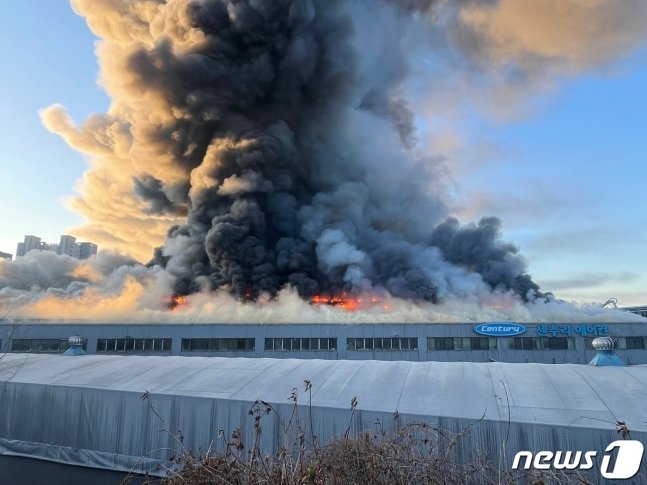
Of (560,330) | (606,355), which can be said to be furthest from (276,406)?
(560,330)

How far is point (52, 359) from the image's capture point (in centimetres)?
1870

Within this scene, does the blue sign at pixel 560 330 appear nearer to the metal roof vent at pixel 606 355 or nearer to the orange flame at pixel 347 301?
the orange flame at pixel 347 301

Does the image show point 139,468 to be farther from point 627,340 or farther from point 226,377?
point 627,340

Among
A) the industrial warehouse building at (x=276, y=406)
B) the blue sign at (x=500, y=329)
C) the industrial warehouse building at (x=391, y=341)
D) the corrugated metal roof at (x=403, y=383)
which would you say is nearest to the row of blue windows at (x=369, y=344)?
the industrial warehouse building at (x=391, y=341)

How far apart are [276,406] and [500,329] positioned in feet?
82.0

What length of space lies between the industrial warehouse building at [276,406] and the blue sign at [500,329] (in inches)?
721

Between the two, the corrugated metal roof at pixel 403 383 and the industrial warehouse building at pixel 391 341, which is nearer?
the corrugated metal roof at pixel 403 383

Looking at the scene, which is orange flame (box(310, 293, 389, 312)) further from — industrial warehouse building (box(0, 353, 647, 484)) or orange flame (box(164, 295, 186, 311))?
industrial warehouse building (box(0, 353, 647, 484))

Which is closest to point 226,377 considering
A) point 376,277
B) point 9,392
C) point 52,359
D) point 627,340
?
point 9,392

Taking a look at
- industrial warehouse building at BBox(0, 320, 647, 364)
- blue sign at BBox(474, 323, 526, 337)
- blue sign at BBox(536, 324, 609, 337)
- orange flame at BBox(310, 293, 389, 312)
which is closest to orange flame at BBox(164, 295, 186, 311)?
orange flame at BBox(310, 293, 389, 312)

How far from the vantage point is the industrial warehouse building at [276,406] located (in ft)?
34.1

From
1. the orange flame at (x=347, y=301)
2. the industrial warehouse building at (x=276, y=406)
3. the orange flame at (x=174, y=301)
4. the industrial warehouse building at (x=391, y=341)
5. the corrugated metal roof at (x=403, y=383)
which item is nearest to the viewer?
the industrial warehouse building at (x=276, y=406)

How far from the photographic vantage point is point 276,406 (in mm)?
12281

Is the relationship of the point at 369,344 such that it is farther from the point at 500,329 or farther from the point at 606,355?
the point at 606,355
